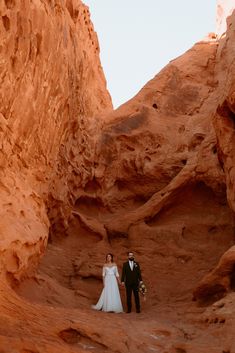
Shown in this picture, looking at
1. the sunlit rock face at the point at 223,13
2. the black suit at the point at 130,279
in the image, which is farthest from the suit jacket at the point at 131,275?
the sunlit rock face at the point at 223,13

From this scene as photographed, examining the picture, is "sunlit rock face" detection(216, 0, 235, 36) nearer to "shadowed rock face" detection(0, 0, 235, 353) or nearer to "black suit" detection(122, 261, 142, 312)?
"shadowed rock face" detection(0, 0, 235, 353)

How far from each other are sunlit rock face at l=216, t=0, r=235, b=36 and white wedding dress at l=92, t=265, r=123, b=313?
403 inches

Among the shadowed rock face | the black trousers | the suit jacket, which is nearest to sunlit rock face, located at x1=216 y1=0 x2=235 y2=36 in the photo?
the shadowed rock face

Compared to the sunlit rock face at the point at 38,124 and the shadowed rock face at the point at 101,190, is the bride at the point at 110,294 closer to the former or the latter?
the shadowed rock face at the point at 101,190

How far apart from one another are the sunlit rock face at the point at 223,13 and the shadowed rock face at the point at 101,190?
1.16 m

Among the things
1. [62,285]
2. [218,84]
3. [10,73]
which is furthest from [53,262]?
[218,84]

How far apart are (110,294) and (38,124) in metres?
3.51

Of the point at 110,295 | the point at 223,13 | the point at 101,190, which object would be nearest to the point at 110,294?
the point at 110,295

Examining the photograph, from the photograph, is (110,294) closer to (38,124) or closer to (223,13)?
(38,124)

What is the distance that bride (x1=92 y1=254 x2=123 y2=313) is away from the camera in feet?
27.7

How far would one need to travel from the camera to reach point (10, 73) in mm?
7836

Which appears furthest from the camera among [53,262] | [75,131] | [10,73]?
[75,131]

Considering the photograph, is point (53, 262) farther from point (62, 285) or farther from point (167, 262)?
point (167, 262)

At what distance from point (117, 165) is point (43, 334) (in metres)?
7.54
